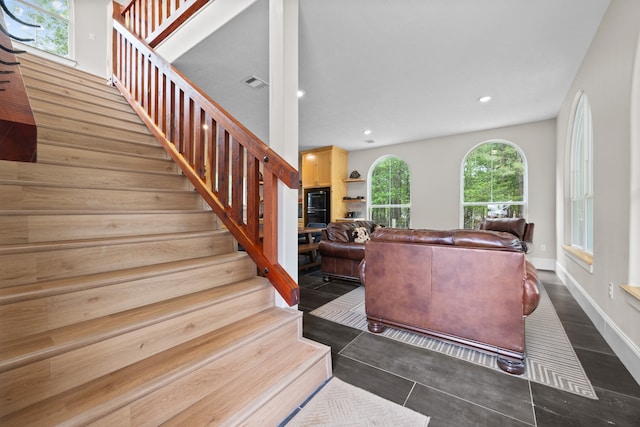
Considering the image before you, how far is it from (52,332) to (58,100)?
2.54 m

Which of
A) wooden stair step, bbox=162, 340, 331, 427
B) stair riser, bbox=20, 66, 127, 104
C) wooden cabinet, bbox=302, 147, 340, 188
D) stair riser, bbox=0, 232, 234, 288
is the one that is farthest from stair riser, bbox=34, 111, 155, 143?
wooden cabinet, bbox=302, 147, 340, 188

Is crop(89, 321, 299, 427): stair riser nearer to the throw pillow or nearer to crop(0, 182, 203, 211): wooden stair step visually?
crop(0, 182, 203, 211): wooden stair step

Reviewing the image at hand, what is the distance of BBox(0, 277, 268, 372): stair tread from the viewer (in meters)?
0.92

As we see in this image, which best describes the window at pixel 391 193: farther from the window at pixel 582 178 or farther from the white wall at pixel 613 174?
the white wall at pixel 613 174

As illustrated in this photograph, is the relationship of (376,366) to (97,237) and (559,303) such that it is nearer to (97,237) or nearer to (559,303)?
(97,237)

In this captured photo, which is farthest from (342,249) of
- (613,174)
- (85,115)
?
(85,115)

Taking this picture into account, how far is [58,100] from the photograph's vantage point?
2516 millimetres

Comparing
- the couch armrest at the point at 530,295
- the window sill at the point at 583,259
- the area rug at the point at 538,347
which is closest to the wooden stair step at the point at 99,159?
the area rug at the point at 538,347

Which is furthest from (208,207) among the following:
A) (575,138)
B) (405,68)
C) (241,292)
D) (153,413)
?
(575,138)

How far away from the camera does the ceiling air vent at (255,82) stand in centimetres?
335

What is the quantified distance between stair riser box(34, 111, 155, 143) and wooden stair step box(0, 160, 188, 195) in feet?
1.75

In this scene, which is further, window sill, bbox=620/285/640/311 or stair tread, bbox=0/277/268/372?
window sill, bbox=620/285/640/311

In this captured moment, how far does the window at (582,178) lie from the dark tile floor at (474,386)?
131 cm

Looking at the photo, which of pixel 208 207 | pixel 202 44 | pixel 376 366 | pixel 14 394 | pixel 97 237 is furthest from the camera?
pixel 202 44
